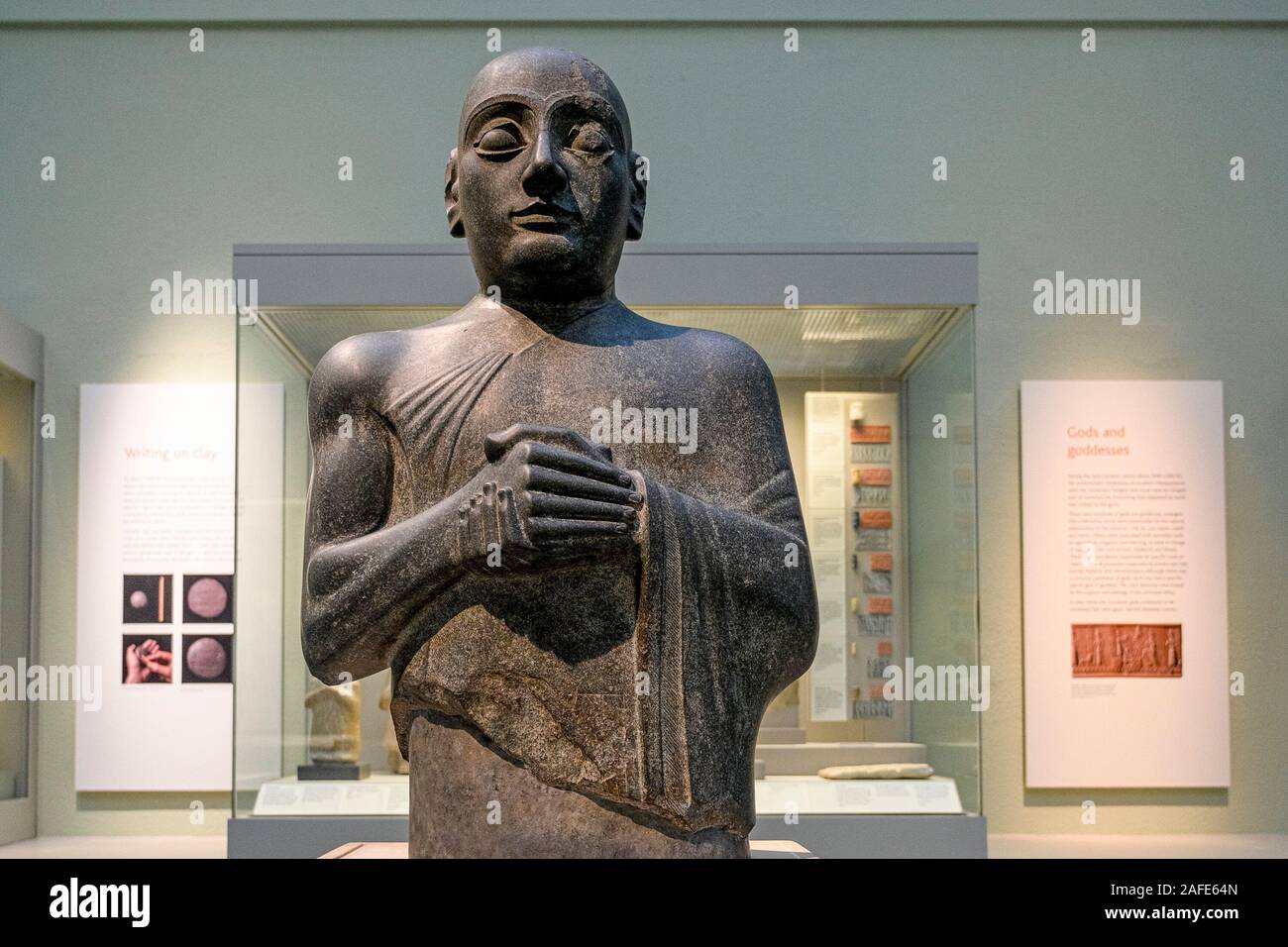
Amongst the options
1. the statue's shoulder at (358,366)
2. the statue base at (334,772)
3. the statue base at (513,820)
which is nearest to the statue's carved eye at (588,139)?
the statue's shoulder at (358,366)

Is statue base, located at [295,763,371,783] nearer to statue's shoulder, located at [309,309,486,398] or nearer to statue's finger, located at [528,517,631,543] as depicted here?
statue's shoulder, located at [309,309,486,398]

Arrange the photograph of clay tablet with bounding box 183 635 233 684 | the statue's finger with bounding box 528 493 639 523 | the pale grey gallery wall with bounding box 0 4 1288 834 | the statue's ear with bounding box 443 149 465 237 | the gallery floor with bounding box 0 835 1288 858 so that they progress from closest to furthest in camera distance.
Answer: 1. the statue's finger with bounding box 528 493 639 523
2. the statue's ear with bounding box 443 149 465 237
3. the gallery floor with bounding box 0 835 1288 858
4. the photograph of clay tablet with bounding box 183 635 233 684
5. the pale grey gallery wall with bounding box 0 4 1288 834

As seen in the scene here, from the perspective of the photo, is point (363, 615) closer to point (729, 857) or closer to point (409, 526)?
point (409, 526)

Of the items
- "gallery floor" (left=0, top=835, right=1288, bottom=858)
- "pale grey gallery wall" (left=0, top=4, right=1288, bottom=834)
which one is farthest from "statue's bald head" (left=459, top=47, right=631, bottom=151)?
"gallery floor" (left=0, top=835, right=1288, bottom=858)

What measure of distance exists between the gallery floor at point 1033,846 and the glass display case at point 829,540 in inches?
31.6

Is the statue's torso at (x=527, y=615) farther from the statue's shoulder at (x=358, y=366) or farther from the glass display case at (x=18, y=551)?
the glass display case at (x=18, y=551)

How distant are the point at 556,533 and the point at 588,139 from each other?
3.38ft

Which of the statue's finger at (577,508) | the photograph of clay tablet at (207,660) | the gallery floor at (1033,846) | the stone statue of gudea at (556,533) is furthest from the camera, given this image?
the photograph of clay tablet at (207,660)

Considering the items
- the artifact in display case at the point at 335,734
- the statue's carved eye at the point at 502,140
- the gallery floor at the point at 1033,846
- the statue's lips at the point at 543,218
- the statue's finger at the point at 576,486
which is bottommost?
the gallery floor at the point at 1033,846

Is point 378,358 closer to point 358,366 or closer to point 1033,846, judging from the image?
point 358,366

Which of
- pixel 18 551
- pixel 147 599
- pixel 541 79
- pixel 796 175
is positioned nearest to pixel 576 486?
pixel 541 79

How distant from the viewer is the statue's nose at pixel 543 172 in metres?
3.21

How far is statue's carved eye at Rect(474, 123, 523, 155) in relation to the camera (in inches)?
130

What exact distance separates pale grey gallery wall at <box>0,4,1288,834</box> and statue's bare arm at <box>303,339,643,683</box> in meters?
4.27
